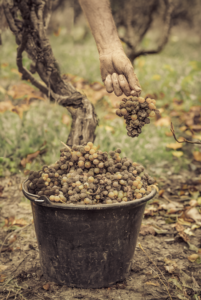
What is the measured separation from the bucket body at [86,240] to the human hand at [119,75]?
2.06 ft

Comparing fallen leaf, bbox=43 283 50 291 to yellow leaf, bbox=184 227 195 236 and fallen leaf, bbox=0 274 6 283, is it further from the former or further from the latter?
yellow leaf, bbox=184 227 195 236

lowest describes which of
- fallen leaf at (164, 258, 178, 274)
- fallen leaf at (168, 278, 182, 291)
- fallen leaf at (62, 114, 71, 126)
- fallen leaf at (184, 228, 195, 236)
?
fallen leaf at (168, 278, 182, 291)

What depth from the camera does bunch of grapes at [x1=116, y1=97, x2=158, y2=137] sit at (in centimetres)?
155

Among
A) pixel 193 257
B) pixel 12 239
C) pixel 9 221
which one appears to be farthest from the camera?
pixel 9 221

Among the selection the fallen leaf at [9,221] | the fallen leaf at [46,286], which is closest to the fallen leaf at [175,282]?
the fallen leaf at [46,286]

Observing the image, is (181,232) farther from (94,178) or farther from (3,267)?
(3,267)

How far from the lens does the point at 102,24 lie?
1.70m

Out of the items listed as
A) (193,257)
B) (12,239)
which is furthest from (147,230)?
(12,239)

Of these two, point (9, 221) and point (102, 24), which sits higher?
point (102, 24)

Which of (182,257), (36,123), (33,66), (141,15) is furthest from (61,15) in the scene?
(182,257)

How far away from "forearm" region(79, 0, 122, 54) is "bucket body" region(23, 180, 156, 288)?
93 cm

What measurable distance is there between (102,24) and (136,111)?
23.3 inches

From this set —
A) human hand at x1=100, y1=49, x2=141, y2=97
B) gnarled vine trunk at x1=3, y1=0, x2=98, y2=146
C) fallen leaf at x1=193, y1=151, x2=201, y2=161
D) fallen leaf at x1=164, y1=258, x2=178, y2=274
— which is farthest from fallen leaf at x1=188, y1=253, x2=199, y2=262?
fallen leaf at x1=193, y1=151, x2=201, y2=161

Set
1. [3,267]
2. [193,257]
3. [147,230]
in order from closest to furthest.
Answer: [3,267]
[193,257]
[147,230]
